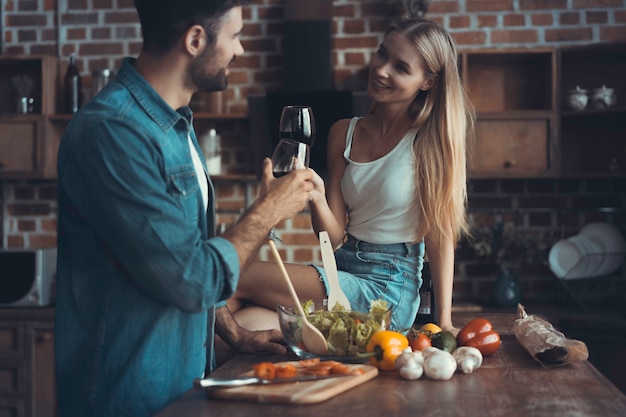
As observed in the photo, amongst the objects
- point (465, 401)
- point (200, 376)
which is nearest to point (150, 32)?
point (200, 376)

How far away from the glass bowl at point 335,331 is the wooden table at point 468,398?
10 cm

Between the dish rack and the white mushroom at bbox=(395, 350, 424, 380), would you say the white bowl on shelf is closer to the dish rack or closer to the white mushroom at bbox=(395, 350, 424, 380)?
the dish rack

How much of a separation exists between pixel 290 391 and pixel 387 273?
1.03 metres

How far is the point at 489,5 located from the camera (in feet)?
14.1

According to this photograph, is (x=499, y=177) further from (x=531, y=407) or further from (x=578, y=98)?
(x=531, y=407)

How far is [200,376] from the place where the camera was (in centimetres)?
172

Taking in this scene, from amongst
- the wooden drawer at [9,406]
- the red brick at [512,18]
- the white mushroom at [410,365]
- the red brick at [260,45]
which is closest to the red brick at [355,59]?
Result: the red brick at [260,45]

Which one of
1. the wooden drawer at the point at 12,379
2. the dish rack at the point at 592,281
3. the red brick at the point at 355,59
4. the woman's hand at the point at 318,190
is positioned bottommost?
the wooden drawer at the point at 12,379

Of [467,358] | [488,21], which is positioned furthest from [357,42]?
[467,358]

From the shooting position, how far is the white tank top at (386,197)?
2.44 m

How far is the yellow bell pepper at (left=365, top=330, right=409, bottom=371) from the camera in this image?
5.39 ft

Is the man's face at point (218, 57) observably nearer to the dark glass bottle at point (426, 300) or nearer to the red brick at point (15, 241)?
the dark glass bottle at point (426, 300)

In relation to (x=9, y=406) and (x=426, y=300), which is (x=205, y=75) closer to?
(x=426, y=300)

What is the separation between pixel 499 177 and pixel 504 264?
429 mm
